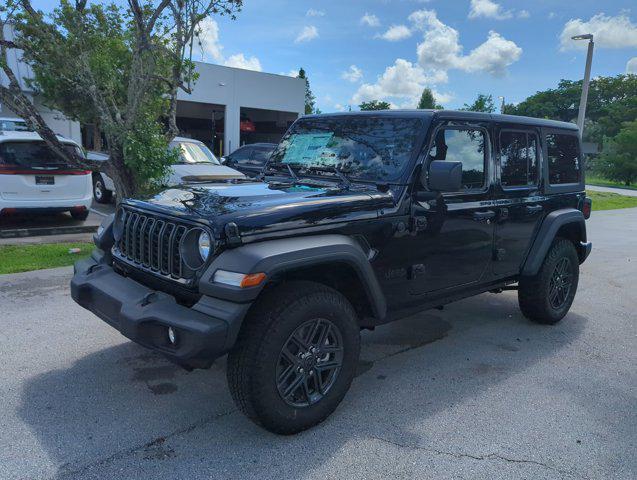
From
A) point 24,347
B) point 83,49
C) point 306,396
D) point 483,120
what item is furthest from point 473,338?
point 83,49

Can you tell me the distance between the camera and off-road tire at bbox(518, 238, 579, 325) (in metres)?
4.93

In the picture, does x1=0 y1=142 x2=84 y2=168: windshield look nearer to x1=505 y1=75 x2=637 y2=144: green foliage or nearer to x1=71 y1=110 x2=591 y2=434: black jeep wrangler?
x1=71 y1=110 x2=591 y2=434: black jeep wrangler

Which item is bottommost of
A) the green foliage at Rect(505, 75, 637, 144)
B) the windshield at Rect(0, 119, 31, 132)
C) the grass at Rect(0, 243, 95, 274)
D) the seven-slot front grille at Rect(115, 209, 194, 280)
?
the grass at Rect(0, 243, 95, 274)

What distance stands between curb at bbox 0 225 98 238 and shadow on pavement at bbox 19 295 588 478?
543 cm

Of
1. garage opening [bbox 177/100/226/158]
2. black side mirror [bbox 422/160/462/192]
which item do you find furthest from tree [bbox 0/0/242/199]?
garage opening [bbox 177/100/226/158]

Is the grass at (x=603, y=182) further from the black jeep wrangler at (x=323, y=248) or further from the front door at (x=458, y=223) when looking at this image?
the front door at (x=458, y=223)

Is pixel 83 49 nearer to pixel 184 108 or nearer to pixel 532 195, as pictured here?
pixel 532 195

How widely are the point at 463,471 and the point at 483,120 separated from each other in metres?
2.71

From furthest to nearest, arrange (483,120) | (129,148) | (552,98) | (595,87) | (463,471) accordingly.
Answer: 1. (552,98)
2. (595,87)
3. (129,148)
4. (483,120)
5. (463,471)

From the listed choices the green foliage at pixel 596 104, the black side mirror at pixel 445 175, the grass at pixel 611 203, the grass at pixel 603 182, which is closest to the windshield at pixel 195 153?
the black side mirror at pixel 445 175

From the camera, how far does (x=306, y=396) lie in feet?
10.3

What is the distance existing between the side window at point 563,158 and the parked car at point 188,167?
5597mm

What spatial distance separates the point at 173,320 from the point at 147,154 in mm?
5467

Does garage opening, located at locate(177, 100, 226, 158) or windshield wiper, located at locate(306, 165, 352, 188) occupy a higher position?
garage opening, located at locate(177, 100, 226, 158)
